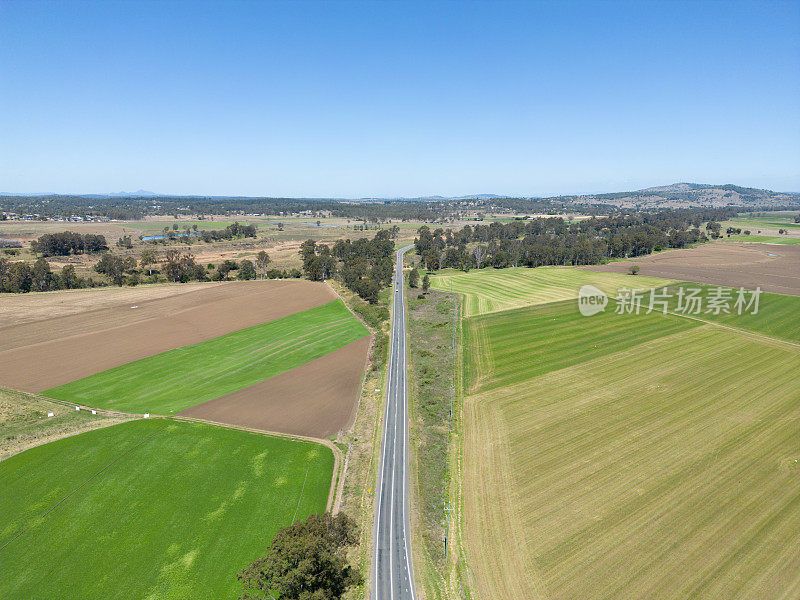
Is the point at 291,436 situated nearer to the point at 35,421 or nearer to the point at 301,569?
the point at 301,569

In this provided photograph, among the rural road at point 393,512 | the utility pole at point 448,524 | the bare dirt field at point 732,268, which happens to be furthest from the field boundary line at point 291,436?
the bare dirt field at point 732,268

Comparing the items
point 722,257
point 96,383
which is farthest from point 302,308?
point 722,257

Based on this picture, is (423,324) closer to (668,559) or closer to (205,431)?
(205,431)

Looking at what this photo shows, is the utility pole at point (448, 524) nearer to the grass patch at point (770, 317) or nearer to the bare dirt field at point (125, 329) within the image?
the bare dirt field at point (125, 329)

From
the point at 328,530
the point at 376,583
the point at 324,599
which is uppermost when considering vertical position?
the point at 328,530

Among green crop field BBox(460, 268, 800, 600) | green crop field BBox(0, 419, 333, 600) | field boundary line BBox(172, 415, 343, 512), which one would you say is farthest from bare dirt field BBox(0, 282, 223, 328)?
green crop field BBox(460, 268, 800, 600)

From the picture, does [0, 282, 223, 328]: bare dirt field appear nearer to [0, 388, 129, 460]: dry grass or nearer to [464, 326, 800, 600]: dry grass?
Answer: [0, 388, 129, 460]: dry grass
